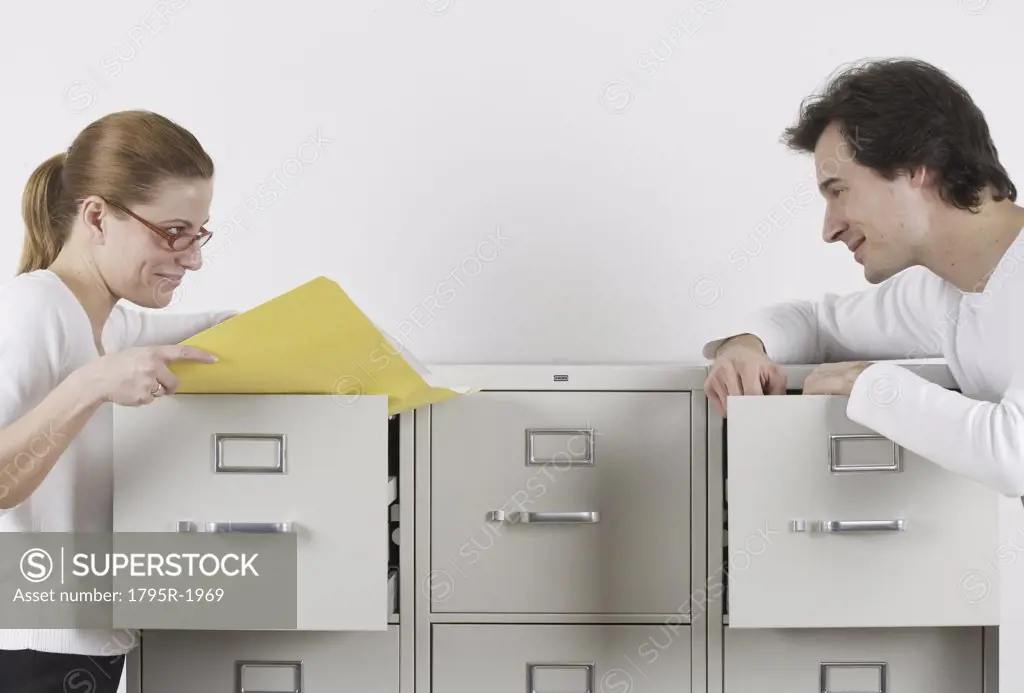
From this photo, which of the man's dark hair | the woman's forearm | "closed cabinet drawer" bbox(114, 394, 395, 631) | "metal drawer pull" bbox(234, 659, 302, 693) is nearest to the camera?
the woman's forearm

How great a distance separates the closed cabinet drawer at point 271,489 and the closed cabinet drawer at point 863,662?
553 mm

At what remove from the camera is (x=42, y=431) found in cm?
110

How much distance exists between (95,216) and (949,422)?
1.07 m

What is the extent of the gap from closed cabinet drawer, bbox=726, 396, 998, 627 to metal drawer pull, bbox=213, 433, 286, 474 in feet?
1.83

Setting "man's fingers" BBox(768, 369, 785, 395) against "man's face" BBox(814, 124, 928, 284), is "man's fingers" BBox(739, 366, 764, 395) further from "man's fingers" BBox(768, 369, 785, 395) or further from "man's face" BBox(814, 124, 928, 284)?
"man's face" BBox(814, 124, 928, 284)

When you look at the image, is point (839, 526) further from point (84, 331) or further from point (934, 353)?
point (84, 331)

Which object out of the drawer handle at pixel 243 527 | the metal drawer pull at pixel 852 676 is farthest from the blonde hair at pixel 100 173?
the metal drawer pull at pixel 852 676

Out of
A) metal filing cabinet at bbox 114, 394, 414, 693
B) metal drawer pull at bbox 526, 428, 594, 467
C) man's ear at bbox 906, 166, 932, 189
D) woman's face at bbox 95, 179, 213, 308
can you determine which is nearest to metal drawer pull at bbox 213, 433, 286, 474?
metal filing cabinet at bbox 114, 394, 414, 693

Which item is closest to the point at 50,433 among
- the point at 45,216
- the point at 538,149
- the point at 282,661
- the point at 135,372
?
the point at 135,372

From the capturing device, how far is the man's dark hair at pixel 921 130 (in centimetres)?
136

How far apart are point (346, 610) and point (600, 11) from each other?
1.33m

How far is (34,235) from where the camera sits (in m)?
1.32

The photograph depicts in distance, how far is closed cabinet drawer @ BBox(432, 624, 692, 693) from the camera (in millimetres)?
1445

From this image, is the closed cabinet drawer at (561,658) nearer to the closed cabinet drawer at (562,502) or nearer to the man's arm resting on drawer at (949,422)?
the closed cabinet drawer at (562,502)
